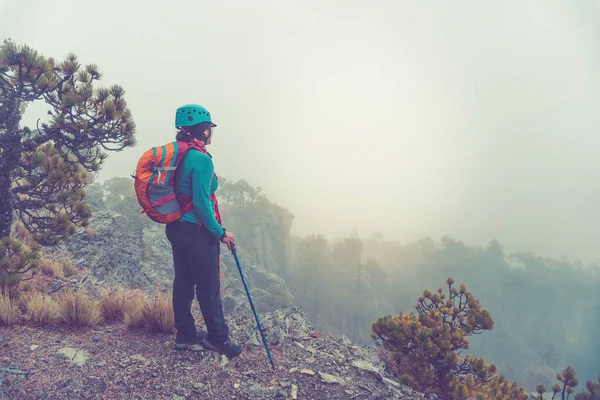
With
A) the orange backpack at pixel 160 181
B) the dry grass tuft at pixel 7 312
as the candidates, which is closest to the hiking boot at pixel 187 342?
the orange backpack at pixel 160 181

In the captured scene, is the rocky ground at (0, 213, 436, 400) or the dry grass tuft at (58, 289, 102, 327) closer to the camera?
the rocky ground at (0, 213, 436, 400)

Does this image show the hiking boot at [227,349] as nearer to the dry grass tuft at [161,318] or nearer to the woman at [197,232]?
the woman at [197,232]

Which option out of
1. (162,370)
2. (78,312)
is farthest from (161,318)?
(78,312)

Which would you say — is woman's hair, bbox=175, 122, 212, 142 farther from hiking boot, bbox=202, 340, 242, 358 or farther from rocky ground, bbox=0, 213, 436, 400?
Result: rocky ground, bbox=0, 213, 436, 400

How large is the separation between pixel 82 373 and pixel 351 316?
61.5 metres

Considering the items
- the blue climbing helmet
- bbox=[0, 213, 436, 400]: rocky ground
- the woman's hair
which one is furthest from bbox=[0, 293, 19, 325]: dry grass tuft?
the blue climbing helmet

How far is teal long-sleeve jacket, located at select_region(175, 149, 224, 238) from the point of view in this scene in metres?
3.87

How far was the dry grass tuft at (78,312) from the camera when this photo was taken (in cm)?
519

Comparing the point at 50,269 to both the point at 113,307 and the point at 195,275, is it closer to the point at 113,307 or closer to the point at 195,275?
the point at 113,307

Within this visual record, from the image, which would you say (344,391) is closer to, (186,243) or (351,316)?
(186,243)

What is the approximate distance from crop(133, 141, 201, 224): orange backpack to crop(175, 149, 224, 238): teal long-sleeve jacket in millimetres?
89

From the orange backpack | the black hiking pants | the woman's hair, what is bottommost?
the black hiking pants

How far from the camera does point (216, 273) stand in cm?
433

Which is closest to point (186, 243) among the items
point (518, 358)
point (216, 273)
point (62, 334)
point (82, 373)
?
point (216, 273)
